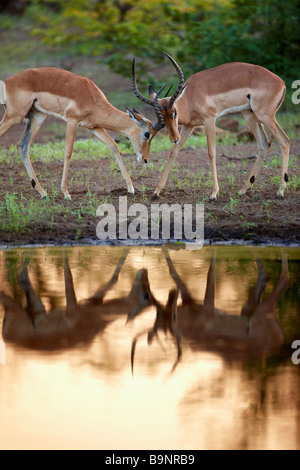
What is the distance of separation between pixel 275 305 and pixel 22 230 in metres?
2.95

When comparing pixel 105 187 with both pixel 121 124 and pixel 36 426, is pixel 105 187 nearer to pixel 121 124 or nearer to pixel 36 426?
pixel 121 124

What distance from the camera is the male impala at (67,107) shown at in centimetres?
849

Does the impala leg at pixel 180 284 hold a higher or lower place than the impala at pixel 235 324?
higher

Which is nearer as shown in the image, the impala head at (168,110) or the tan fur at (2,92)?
the impala head at (168,110)

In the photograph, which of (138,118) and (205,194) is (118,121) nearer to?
(138,118)

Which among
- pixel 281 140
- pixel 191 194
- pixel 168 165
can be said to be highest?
pixel 281 140

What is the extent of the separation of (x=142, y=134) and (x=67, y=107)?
35.6 inches

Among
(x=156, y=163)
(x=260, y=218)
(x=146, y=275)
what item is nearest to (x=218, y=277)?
(x=146, y=275)

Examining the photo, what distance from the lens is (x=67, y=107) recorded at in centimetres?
849

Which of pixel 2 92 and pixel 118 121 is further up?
pixel 2 92

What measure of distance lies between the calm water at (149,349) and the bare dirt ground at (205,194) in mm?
477

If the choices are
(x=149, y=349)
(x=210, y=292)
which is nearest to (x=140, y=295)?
(x=210, y=292)

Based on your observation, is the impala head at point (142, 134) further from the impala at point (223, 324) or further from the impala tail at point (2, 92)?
the impala at point (223, 324)

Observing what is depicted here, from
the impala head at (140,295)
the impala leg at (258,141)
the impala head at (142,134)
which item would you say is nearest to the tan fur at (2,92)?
the impala head at (142,134)
